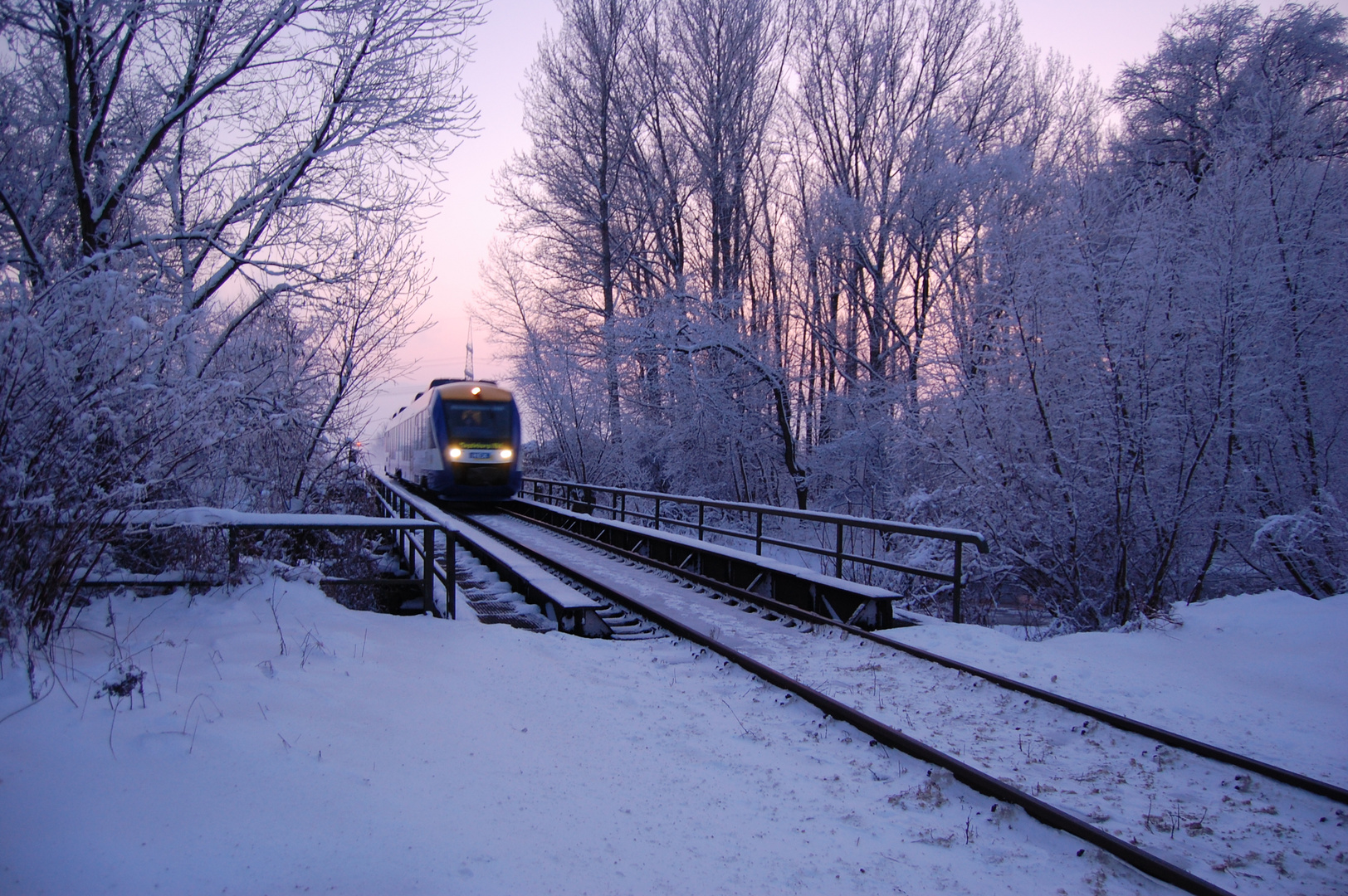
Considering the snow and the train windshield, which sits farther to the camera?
the train windshield

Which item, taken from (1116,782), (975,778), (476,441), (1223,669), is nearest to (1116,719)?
(1116,782)

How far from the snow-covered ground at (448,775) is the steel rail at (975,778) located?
0.22ft

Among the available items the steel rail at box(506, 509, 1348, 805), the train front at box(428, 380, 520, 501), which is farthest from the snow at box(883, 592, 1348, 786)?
the train front at box(428, 380, 520, 501)

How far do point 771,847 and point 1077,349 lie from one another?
378 inches

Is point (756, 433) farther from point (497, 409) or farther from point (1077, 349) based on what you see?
point (1077, 349)

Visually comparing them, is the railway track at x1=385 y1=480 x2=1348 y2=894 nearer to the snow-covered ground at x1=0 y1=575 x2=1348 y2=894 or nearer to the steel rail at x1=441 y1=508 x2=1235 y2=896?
the steel rail at x1=441 y1=508 x2=1235 y2=896

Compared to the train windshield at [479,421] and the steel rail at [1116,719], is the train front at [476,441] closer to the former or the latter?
the train windshield at [479,421]

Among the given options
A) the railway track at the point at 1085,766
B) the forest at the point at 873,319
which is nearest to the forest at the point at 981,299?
the forest at the point at 873,319

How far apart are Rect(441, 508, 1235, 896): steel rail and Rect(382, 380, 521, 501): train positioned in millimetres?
12134

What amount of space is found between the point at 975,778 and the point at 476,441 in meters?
15.8

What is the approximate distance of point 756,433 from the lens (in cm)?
2261

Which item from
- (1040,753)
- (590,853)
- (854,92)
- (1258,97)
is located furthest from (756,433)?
(590,853)

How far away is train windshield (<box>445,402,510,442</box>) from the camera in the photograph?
1797 centimetres

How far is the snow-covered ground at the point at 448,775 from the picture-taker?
2.71 m
